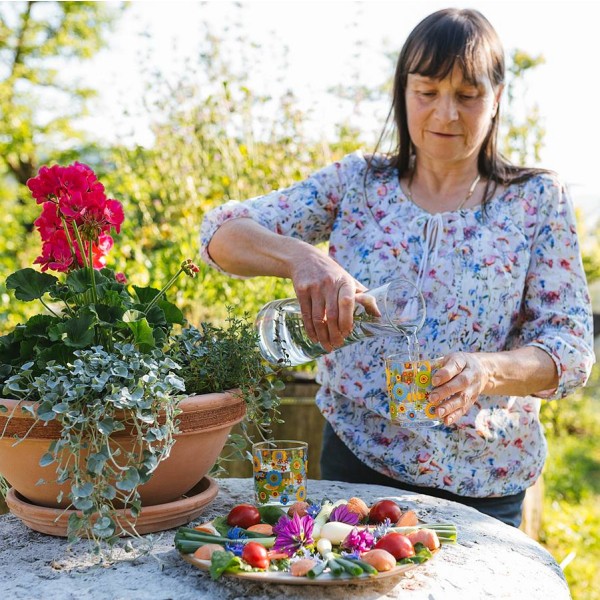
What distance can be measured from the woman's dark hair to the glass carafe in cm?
62

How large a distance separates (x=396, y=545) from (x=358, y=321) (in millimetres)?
556

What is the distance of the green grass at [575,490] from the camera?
165 inches

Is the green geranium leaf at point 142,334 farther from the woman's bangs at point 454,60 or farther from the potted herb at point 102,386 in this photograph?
the woman's bangs at point 454,60

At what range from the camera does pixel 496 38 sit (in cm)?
219

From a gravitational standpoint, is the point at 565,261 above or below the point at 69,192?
below

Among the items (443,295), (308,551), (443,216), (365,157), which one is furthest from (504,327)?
(308,551)

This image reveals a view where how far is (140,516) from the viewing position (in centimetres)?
150

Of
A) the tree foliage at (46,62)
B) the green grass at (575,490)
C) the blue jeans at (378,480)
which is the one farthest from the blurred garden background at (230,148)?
the tree foliage at (46,62)

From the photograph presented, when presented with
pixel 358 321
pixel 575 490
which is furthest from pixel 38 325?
pixel 575 490

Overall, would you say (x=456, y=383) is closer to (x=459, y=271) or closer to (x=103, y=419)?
(x=459, y=271)

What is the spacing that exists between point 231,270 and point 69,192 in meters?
0.79

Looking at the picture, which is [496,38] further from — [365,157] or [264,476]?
[264,476]

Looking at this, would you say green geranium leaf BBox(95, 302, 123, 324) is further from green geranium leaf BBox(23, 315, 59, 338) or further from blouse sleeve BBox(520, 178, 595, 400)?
blouse sleeve BBox(520, 178, 595, 400)

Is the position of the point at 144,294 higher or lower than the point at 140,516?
higher
